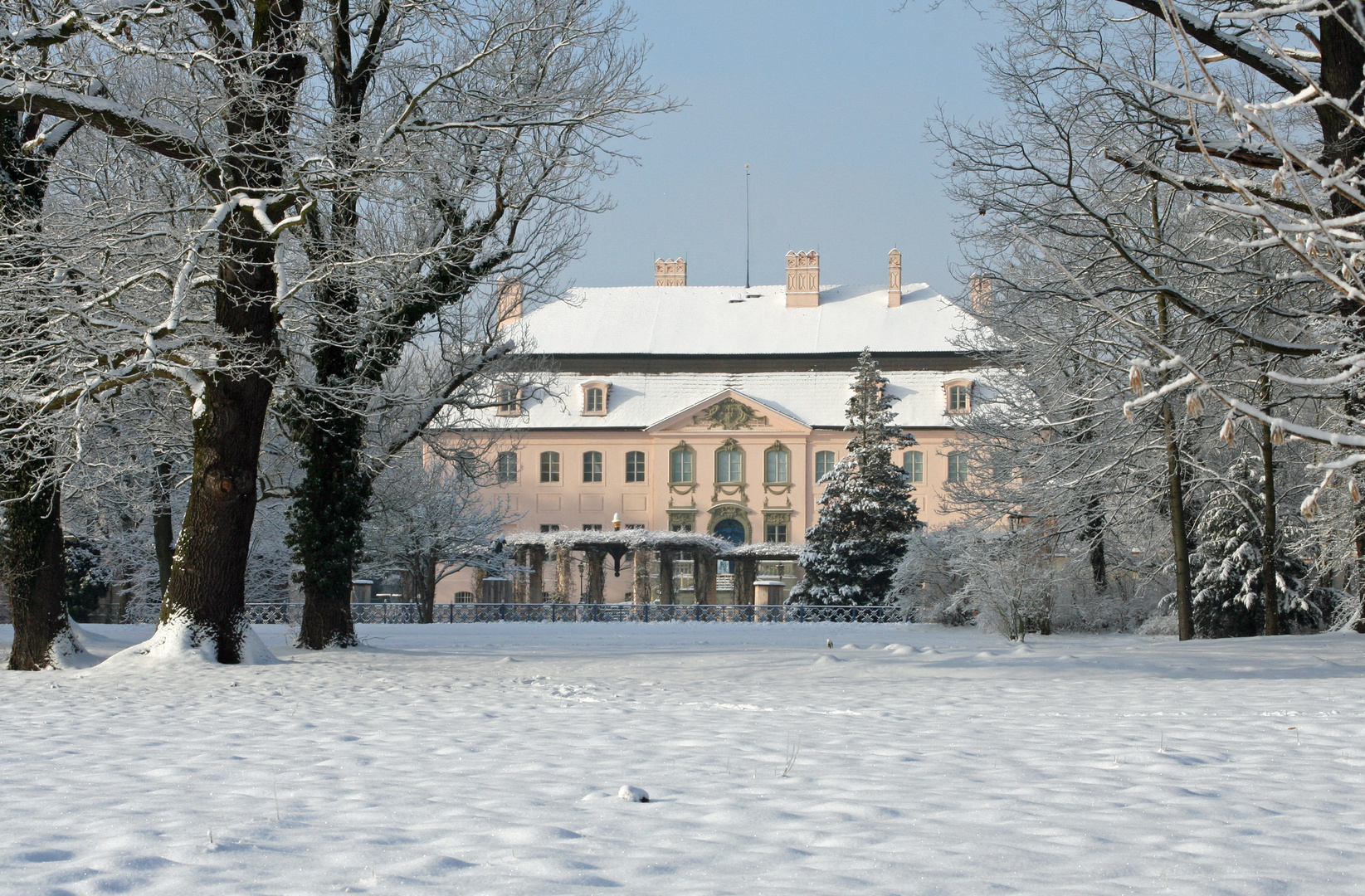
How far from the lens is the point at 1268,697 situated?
8.85 m

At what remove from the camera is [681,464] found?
50.2m

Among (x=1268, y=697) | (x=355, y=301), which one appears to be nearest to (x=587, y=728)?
(x=1268, y=697)

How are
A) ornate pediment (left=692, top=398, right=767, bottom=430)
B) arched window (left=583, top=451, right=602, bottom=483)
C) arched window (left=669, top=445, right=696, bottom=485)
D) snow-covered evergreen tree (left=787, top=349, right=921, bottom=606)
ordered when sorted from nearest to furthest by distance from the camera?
snow-covered evergreen tree (left=787, top=349, right=921, bottom=606), ornate pediment (left=692, top=398, right=767, bottom=430), arched window (left=669, top=445, right=696, bottom=485), arched window (left=583, top=451, right=602, bottom=483)

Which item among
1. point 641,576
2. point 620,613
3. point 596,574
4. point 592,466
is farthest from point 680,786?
point 592,466

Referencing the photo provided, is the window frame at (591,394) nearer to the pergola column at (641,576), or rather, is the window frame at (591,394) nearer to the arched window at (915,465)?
the arched window at (915,465)

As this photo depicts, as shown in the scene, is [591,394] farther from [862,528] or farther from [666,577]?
[862,528]

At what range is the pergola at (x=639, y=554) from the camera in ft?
113

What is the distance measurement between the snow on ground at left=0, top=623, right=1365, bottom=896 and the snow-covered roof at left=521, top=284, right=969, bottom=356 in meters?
40.8

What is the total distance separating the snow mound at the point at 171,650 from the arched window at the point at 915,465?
131 ft

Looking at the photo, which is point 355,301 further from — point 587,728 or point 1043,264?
point 1043,264

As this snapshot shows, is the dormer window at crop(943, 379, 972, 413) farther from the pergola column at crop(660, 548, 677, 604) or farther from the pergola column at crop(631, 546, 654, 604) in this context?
the pergola column at crop(631, 546, 654, 604)

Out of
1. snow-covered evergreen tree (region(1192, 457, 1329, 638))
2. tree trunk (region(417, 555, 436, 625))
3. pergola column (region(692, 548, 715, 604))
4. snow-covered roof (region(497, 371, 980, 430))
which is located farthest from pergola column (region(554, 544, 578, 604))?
snow-covered evergreen tree (region(1192, 457, 1329, 638))

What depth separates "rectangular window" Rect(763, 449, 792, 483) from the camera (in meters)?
49.5

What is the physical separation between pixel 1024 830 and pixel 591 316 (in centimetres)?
5020
